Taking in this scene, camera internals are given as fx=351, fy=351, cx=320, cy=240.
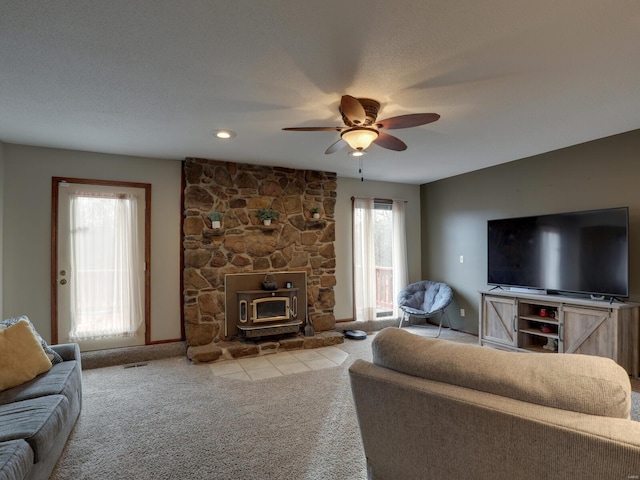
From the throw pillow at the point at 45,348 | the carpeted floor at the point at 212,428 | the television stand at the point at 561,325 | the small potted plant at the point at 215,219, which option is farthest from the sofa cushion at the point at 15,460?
the television stand at the point at 561,325

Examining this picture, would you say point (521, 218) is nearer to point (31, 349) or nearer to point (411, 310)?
point (411, 310)

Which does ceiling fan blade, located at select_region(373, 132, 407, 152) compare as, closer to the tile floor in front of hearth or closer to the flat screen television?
the flat screen television

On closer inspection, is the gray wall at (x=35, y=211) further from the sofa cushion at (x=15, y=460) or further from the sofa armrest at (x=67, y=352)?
the sofa cushion at (x=15, y=460)

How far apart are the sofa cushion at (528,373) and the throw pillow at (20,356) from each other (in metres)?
2.41

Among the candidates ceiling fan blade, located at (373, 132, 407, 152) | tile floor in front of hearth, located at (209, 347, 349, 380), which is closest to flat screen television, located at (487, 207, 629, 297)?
ceiling fan blade, located at (373, 132, 407, 152)

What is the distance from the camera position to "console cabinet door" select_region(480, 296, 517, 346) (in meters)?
4.16

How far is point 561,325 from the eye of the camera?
12.0 ft

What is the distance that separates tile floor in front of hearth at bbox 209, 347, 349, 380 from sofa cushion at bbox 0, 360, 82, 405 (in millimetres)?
1400

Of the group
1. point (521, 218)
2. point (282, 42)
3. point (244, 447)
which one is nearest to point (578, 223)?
point (521, 218)

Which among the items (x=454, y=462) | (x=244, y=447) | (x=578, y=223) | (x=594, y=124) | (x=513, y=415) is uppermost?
(x=594, y=124)

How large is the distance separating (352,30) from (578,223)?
10.8ft

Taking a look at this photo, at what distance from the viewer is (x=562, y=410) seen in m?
1.08

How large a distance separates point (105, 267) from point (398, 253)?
13.8ft

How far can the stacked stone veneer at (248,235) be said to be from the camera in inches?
173
